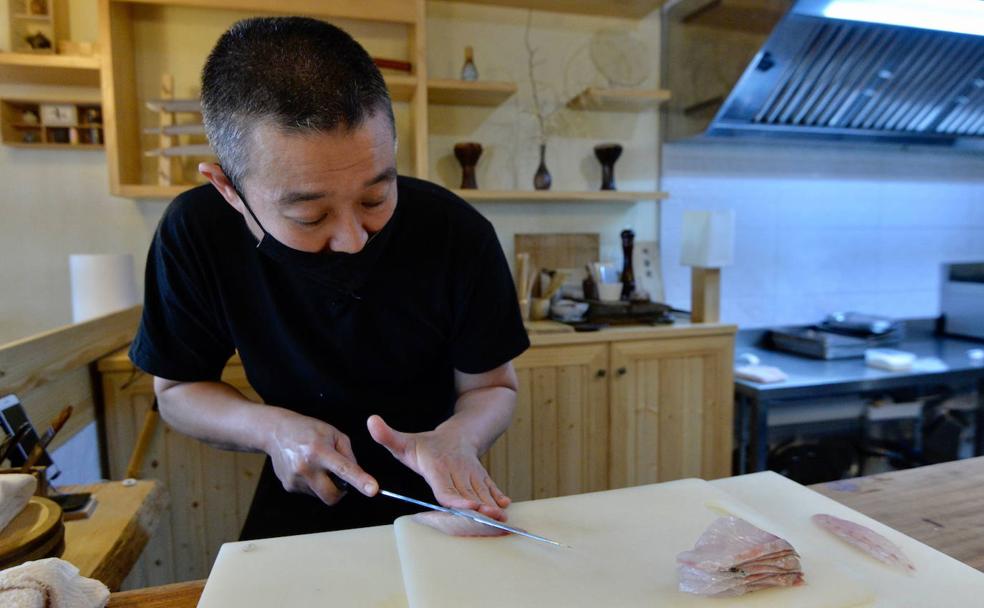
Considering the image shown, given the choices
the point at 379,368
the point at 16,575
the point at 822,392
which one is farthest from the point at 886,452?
the point at 16,575

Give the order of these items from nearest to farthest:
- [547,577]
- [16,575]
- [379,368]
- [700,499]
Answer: [16,575] → [547,577] → [700,499] → [379,368]

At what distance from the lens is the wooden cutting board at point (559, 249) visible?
2.67 m

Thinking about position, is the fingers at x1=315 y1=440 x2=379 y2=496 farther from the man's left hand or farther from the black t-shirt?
the black t-shirt

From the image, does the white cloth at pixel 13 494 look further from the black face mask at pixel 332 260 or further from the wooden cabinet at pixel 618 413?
the wooden cabinet at pixel 618 413

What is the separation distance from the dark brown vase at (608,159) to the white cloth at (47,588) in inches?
93.6

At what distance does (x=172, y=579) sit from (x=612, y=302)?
1839 mm

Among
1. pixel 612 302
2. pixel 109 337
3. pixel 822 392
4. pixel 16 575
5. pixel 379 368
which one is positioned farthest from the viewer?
pixel 612 302

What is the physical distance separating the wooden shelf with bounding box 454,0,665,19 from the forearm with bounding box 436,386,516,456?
2021 mm

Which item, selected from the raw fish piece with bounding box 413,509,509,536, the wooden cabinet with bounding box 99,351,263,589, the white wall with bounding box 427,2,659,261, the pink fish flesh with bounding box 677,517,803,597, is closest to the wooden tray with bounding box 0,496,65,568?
the raw fish piece with bounding box 413,509,509,536

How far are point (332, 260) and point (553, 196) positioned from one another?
1.68 meters

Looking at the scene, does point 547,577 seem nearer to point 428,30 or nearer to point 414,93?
point 414,93

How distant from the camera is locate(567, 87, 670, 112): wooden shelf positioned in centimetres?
249

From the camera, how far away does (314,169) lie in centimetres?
70

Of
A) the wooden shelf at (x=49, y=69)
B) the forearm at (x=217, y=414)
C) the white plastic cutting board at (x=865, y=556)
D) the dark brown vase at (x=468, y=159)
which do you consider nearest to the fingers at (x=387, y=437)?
the forearm at (x=217, y=414)
